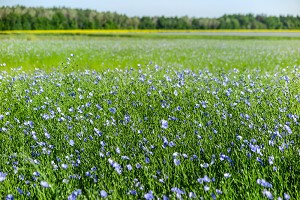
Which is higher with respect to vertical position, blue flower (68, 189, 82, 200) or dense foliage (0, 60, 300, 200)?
blue flower (68, 189, 82, 200)

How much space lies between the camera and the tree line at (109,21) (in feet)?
223

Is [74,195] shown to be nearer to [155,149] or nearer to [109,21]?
[155,149]

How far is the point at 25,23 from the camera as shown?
6706 centimetres

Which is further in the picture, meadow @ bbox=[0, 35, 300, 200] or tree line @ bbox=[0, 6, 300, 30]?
tree line @ bbox=[0, 6, 300, 30]

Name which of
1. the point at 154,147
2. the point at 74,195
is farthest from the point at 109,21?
the point at 74,195

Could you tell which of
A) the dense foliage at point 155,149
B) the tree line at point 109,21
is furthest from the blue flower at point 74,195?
the tree line at point 109,21

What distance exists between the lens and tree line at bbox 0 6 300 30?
223 feet

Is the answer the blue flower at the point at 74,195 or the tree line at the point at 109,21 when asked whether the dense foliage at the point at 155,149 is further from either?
the tree line at the point at 109,21

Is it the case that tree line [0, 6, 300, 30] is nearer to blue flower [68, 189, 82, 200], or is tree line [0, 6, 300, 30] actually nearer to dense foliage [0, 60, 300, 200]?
dense foliage [0, 60, 300, 200]

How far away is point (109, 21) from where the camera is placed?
258 ft

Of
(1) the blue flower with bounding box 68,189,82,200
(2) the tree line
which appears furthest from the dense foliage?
(2) the tree line

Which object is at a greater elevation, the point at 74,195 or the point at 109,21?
the point at 109,21

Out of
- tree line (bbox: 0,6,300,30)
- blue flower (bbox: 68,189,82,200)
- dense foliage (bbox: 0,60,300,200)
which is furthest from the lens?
tree line (bbox: 0,6,300,30)

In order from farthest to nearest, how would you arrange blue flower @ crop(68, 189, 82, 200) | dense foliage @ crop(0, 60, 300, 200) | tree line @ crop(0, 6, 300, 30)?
tree line @ crop(0, 6, 300, 30), dense foliage @ crop(0, 60, 300, 200), blue flower @ crop(68, 189, 82, 200)
